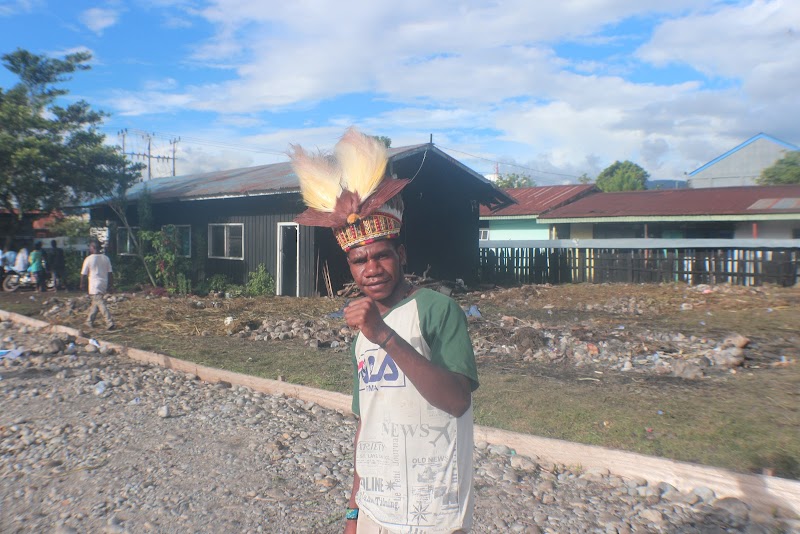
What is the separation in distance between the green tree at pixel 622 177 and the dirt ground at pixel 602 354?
3774cm

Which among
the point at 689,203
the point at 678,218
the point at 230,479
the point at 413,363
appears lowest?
the point at 230,479

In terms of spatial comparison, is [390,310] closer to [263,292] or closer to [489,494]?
[489,494]

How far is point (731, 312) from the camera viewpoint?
12.2 metres

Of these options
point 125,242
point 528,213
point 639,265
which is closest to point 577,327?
point 639,265

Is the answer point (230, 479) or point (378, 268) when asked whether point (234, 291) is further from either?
point (378, 268)

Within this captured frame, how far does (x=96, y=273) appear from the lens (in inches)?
451

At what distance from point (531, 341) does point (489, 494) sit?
488 cm

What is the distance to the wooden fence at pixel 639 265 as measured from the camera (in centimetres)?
1691

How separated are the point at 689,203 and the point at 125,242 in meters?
21.3

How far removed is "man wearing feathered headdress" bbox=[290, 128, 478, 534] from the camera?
187 centimetres

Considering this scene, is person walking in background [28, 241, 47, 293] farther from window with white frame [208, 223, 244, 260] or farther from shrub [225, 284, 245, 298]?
shrub [225, 284, 245, 298]

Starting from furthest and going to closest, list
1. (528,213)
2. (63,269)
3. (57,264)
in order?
(528,213) → (63,269) → (57,264)

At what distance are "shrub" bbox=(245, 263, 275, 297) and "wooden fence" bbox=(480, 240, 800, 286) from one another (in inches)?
283

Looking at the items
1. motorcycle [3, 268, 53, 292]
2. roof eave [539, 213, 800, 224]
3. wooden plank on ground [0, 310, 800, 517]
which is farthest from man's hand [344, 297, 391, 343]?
roof eave [539, 213, 800, 224]
